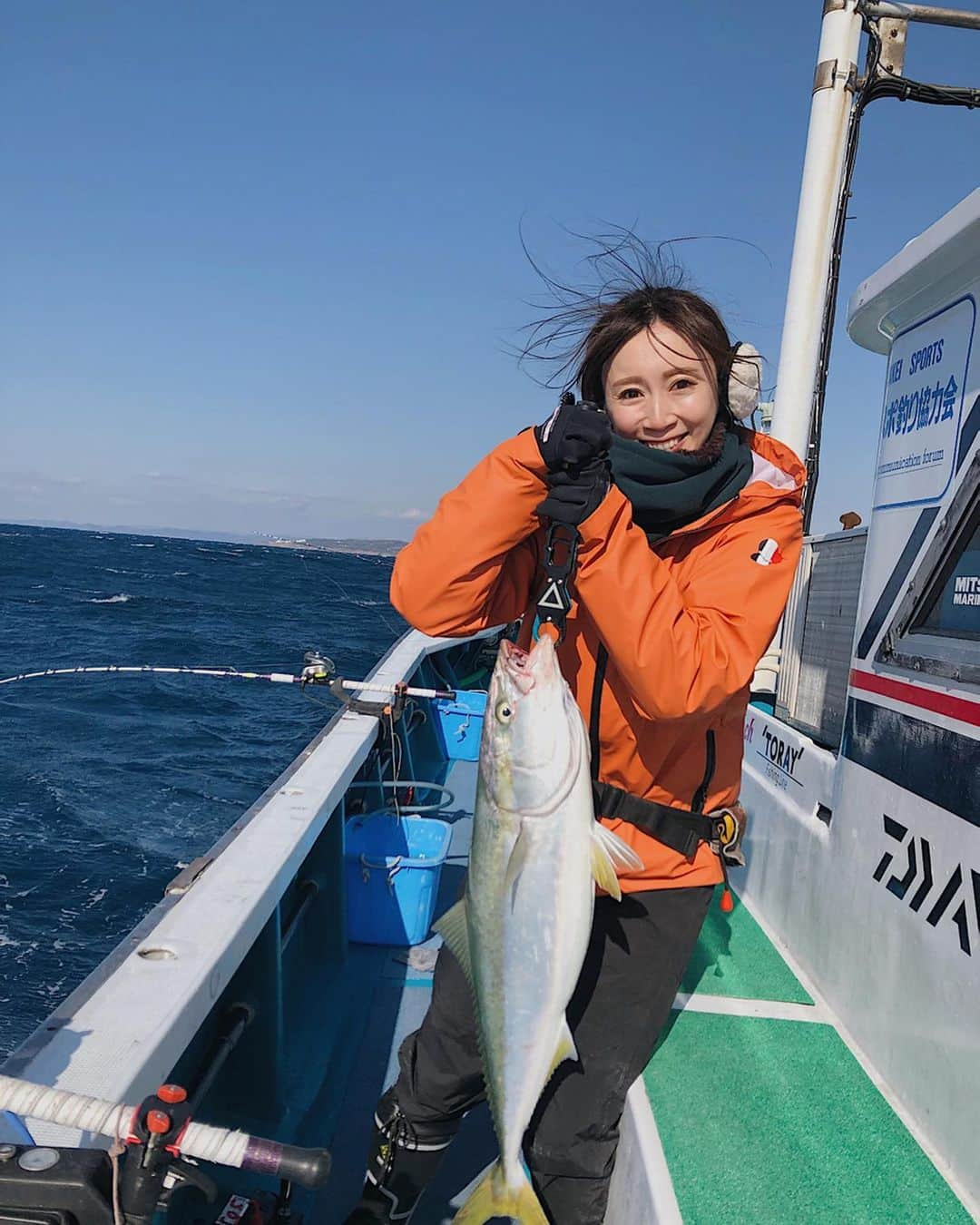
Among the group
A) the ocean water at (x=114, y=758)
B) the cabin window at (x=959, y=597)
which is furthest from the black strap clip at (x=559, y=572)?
the ocean water at (x=114, y=758)

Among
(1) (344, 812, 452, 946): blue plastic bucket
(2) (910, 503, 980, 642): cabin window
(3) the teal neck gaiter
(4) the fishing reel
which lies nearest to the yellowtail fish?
(3) the teal neck gaiter

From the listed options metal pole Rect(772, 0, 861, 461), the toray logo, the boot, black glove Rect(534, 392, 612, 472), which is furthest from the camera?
metal pole Rect(772, 0, 861, 461)

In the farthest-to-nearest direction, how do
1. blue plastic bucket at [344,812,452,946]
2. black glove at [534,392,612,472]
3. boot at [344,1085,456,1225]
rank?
blue plastic bucket at [344,812,452,946] → boot at [344,1085,456,1225] → black glove at [534,392,612,472]

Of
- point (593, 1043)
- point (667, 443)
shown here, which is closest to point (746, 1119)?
point (593, 1043)

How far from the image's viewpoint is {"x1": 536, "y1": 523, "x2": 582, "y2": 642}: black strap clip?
1.78 m

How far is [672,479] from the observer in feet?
6.78

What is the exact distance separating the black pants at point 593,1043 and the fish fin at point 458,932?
13cm

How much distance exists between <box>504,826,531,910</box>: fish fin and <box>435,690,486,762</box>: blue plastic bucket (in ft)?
18.5

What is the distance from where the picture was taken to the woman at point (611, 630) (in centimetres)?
184

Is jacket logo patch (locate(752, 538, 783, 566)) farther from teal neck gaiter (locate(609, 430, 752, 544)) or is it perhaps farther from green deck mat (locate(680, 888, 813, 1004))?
green deck mat (locate(680, 888, 813, 1004))

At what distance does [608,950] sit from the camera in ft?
7.34

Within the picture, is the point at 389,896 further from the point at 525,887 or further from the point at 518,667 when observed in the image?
the point at 518,667

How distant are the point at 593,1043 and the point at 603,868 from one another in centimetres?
62

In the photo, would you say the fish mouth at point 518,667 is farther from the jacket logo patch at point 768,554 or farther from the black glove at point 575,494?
the jacket logo patch at point 768,554
